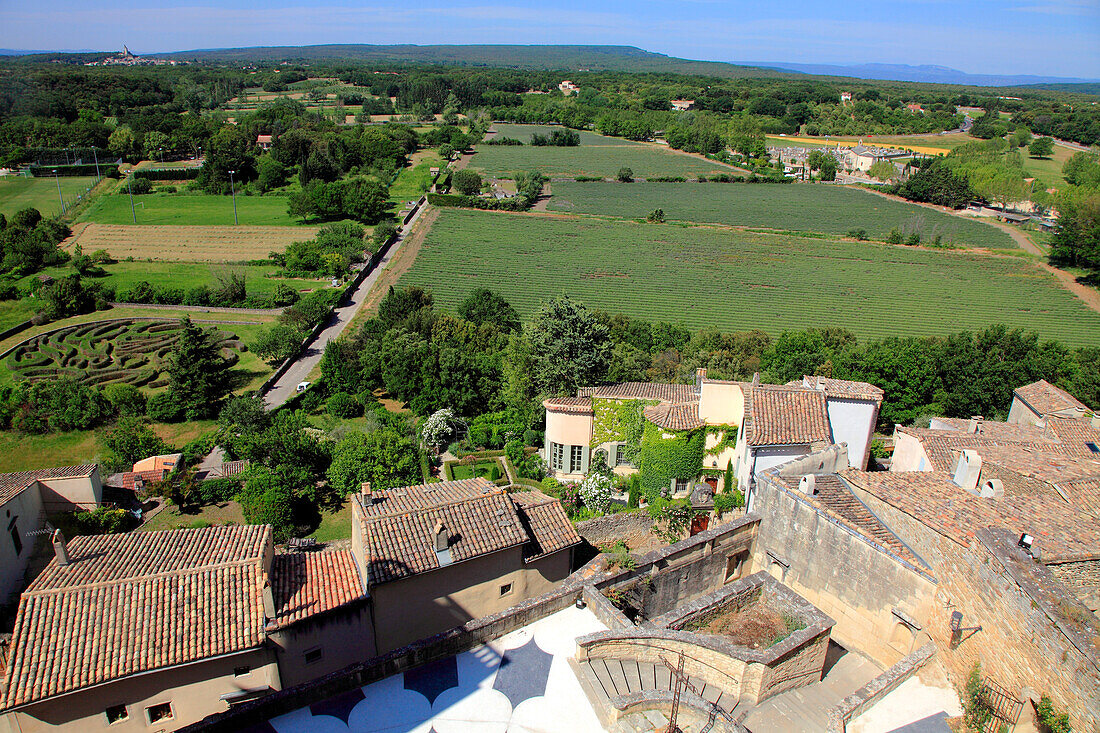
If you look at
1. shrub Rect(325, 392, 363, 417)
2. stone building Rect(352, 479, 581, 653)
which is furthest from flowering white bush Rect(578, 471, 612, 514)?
shrub Rect(325, 392, 363, 417)

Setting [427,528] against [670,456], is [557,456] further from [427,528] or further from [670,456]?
[427,528]

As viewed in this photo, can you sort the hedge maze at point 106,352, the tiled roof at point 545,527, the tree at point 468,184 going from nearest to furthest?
1. the tiled roof at point 545,527
2. the hedge maze at point 106,352
3. the tree at point 468,184

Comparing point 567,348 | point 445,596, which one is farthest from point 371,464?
point 445,596

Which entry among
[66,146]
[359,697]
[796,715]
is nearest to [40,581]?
[359,697]

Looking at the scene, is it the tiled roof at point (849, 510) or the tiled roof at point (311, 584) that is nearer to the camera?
the tiled roof at point (849, 510)

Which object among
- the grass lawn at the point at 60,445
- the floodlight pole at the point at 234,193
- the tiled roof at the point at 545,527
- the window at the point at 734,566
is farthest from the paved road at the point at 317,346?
the window at the point at 734,566

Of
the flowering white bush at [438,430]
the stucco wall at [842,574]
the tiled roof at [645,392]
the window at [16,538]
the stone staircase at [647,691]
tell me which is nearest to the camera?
the stone staircase at [647,691]

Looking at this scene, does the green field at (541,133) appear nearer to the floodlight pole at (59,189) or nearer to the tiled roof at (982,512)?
the floodlight pole at (59,189)

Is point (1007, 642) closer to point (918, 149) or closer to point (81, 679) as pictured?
point (81, 679)
